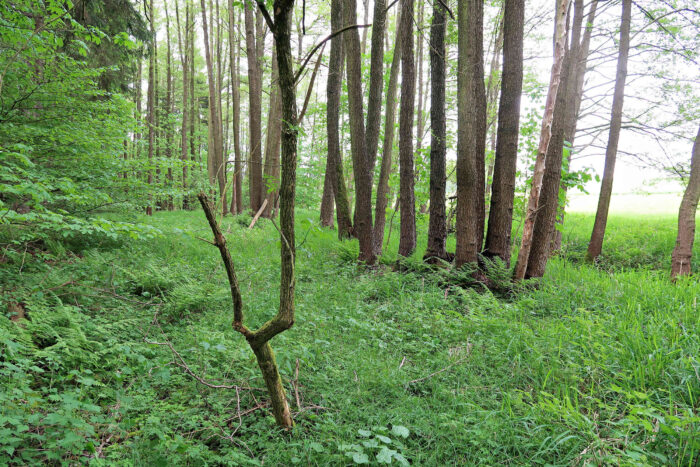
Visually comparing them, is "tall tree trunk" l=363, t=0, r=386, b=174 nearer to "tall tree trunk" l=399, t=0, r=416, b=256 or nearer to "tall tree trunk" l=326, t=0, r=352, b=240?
"tall tree trunk" l=399, t=0, r=416, b=256

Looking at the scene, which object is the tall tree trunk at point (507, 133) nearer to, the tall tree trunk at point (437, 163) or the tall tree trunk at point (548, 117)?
the tall tree trunk at point (548, 117)

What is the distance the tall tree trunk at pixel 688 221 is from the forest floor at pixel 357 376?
168 centimetres

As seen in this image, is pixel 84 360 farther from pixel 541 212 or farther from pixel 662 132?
pixel 662 132

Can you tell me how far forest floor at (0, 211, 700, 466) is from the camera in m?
2.01

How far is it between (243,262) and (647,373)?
20.2 ft

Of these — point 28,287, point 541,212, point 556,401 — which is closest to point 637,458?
point 556,401

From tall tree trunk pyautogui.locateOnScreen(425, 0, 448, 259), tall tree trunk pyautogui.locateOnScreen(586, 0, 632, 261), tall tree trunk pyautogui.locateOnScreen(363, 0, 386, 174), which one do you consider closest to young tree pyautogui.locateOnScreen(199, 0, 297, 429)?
tall tree trunk pyautogui.locateOnScreen(425, 0, 448, 259)

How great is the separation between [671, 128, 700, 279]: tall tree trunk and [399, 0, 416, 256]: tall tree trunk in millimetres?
4347

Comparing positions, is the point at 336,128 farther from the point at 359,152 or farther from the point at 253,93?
the point at 253,93

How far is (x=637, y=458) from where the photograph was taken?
1.77 m

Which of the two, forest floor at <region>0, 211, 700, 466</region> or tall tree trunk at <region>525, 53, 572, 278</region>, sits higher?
tall tree trunk at <region>525, 53, 572, 278</region>

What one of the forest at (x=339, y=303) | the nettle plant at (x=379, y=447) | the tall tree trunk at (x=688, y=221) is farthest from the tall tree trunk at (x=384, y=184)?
the tall tree trunk at (x=688, y=221)

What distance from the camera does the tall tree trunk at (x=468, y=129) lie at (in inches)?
202

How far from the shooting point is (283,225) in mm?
1816
